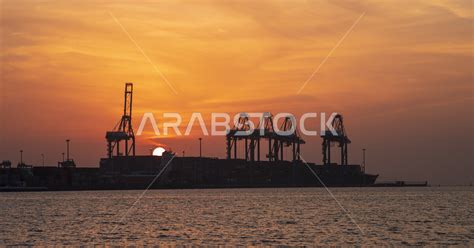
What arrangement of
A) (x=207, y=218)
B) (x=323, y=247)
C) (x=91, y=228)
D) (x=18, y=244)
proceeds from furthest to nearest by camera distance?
(x=207, y=218) < (x=91, y=228) < (x=18, y=244) < (x=323, y=247)

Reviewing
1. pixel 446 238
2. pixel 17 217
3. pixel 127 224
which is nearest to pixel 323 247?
pixel 446 238

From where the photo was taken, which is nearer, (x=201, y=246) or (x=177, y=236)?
(x=201, y=246)

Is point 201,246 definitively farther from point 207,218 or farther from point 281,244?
point 207,218

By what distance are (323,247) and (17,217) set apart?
141ft

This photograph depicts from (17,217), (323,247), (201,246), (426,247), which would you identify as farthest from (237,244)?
(17,217)

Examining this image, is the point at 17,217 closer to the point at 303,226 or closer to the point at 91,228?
the point at 91,228

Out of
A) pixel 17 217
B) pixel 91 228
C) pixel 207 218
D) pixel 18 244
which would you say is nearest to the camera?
pixel 18 244

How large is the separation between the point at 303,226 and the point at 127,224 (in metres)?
15.6

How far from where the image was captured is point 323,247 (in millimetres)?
48062

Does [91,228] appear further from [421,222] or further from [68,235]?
[421,222]

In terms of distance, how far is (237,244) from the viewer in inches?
1959

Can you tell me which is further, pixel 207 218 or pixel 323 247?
pixel 207 218

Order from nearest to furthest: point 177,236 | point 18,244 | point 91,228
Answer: point 18,244
point 177,236
point 91,228

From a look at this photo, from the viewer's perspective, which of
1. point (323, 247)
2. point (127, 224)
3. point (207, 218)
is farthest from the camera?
point (207, 218)
